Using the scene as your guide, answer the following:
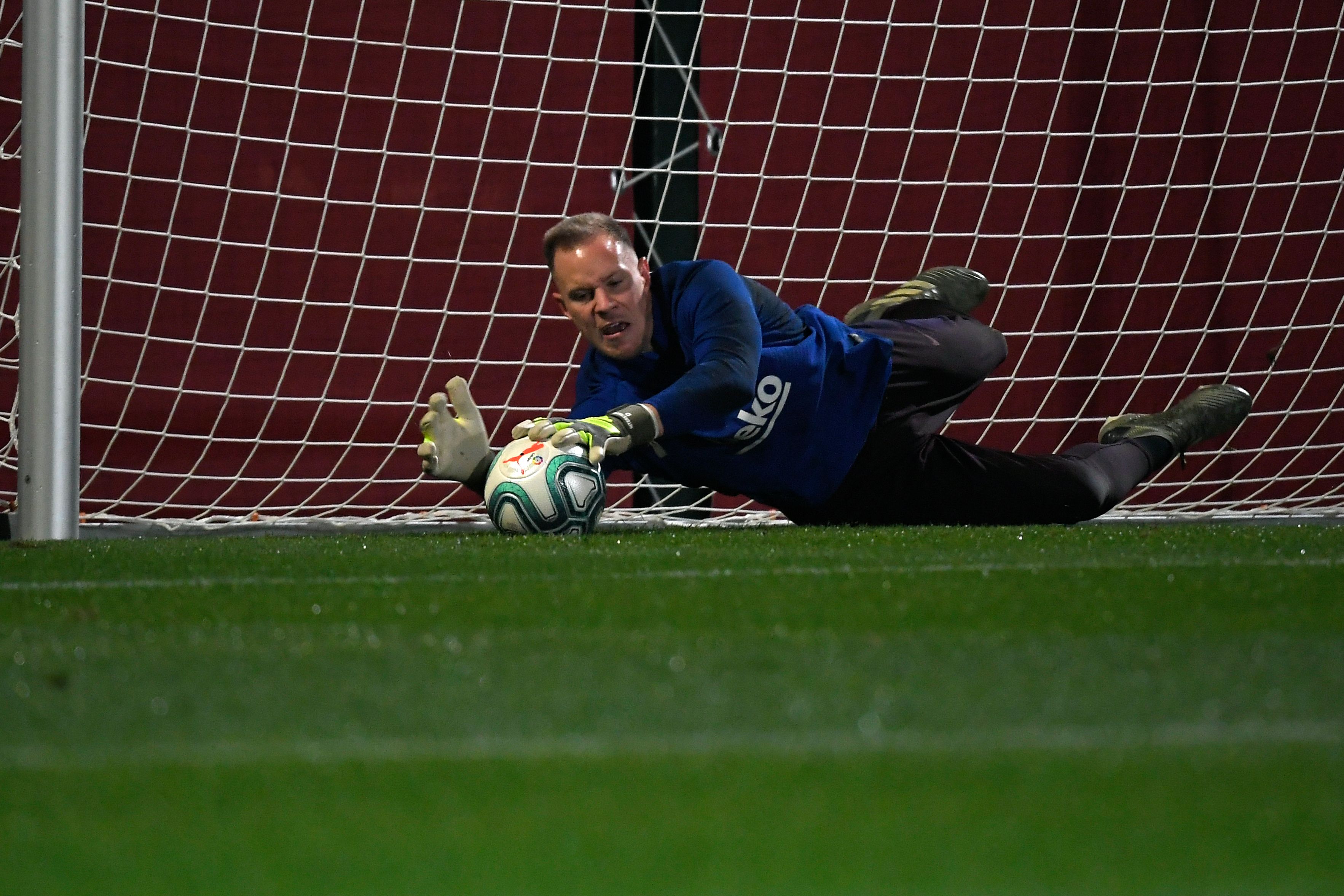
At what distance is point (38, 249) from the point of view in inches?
101

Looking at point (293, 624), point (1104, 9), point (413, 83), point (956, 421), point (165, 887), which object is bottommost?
point (956, 421)

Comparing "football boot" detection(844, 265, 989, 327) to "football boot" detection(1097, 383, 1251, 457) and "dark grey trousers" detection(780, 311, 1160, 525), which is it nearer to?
"dark grey trousers" detection(780, 311, 1160, 525)

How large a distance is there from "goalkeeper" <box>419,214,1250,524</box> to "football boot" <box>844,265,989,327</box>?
0.49 ft

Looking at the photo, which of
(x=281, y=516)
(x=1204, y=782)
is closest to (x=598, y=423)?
(x=1204, y=782)

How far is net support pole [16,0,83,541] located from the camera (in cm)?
255

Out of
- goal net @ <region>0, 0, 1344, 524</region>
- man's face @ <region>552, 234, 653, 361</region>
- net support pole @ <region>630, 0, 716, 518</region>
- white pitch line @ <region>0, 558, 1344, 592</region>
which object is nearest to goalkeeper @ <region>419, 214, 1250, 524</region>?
man's face @ <region>552, 234, 653, 361</region>

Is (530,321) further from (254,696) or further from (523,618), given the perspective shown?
(254,696)

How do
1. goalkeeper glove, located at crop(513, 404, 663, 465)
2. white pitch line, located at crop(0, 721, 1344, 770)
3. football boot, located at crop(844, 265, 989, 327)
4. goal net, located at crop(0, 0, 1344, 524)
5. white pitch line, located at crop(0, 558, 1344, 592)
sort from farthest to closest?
goal net, located at crop(0, 0, 1344, 524) < football boot, located at crop(844, 265, 989, 327) < goalkeeper glove, located at crop(513, 404, 663, 465) < white pitch line, located at crop(0, 558, 1344, 592) < white pitch line, located at crop(0, 721, 1344, 770)

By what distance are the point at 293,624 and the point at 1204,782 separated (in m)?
0.91

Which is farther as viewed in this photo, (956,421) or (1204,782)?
(956,421)

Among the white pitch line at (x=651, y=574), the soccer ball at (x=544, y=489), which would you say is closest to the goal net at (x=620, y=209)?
the soccer ball at (x=544, y=489)

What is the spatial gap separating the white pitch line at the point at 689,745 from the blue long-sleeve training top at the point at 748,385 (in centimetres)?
159

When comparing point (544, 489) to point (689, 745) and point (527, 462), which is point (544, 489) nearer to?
point (527, 462)

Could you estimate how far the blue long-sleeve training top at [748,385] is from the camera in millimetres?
2570
